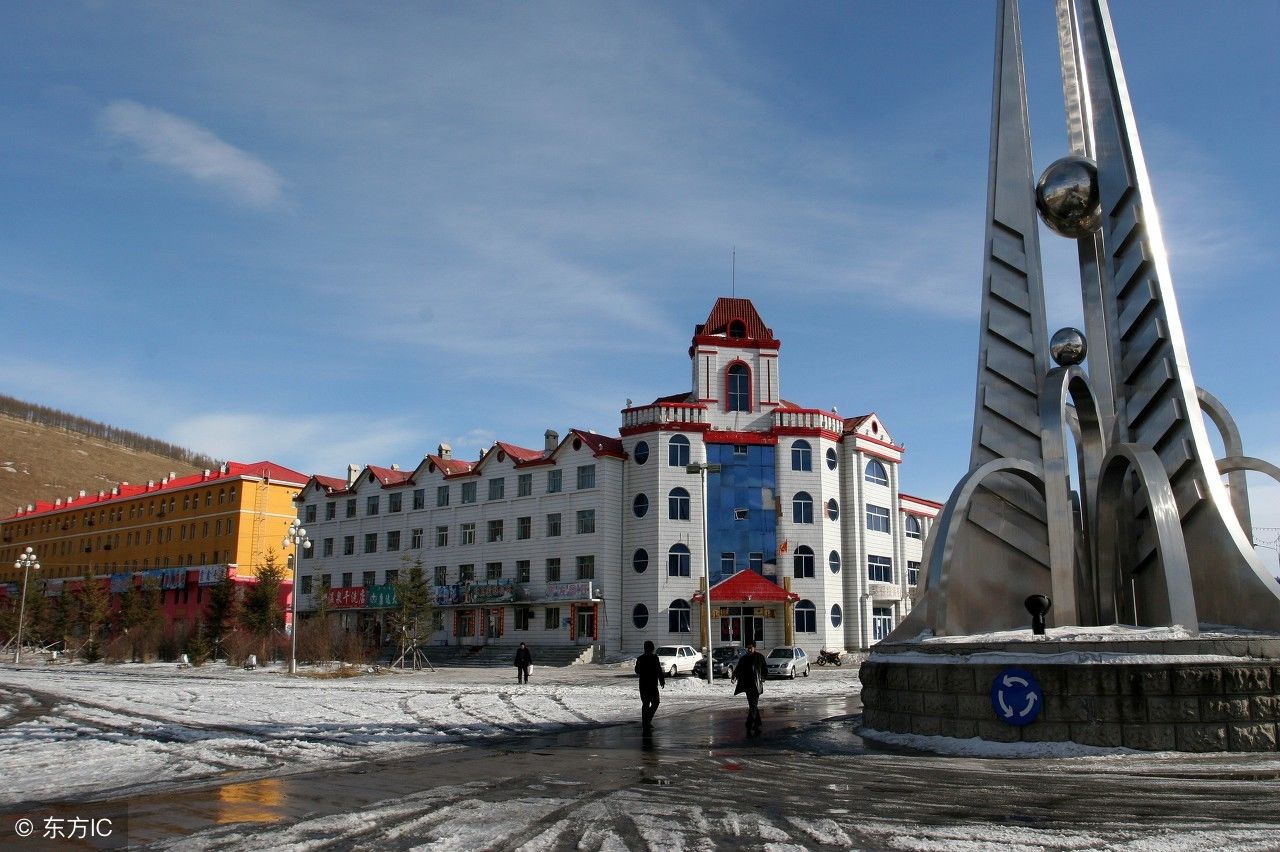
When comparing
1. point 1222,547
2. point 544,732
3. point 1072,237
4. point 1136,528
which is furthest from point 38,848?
point 1072,237

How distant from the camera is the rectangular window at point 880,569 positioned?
2063 inches

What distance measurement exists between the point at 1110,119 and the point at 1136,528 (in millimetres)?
6681

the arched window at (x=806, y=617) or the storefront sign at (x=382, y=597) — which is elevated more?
the storefront sign at (x=382, y=597)

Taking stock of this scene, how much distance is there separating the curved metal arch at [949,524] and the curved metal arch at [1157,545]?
112 cm

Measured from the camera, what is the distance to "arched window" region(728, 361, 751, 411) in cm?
5253

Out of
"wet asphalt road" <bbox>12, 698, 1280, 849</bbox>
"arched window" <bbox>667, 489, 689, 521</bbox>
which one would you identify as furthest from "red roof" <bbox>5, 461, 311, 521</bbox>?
"wet asphalt road" <bbox>12, 698, 1280, 849</bbox>

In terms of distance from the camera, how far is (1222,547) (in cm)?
1292

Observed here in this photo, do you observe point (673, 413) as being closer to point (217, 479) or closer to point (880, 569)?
point (880, 569)

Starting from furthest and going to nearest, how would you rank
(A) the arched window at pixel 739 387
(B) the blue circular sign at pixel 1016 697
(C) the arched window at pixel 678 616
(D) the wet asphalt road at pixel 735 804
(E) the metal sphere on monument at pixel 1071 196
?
(A) the arched window at pixel 739 387 < (C) the arched window at pixel 678 616 < (E) the metal sphere on monument at pixel 1071 196 < (B) the blue circular sign at pixel 1016 697 < (D) the wet asphalt road at pixel 735 804

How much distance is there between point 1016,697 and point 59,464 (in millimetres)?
181135

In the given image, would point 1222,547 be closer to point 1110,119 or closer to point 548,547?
point 1110,119

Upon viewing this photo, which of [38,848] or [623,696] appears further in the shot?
[623,696]

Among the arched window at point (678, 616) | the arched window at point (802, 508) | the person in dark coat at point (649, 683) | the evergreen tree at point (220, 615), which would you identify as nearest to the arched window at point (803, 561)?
the arched window at point (802, 508)

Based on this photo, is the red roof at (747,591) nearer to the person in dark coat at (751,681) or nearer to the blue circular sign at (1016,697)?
the person in dark coat at (751,681)
